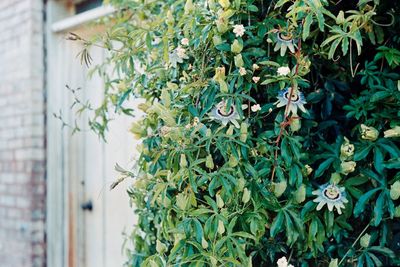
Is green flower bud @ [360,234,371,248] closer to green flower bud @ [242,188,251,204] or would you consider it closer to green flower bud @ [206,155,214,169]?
green flower bud @ [242,188,251,204]

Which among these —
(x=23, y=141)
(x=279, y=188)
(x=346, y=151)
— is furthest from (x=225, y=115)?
(x=23, y=141)

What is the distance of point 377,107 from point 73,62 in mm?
2011

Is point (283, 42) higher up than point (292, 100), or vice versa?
point (283, 42)

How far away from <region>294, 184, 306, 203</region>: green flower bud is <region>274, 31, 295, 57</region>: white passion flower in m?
0.42

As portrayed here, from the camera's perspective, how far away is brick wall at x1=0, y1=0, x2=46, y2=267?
2.94m

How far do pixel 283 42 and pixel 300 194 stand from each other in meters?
0.47

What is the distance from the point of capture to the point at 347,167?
4.89ft

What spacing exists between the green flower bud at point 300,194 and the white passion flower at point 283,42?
415mm

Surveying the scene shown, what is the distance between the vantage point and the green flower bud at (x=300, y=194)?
1477mm

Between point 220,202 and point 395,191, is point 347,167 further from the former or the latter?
point 220,202

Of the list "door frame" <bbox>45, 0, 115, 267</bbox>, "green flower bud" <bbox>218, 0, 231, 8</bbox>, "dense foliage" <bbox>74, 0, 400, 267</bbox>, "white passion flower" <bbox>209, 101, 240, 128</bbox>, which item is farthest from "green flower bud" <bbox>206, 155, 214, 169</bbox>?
"door frame" <bbox>45, 0, 115, 267</bbox>

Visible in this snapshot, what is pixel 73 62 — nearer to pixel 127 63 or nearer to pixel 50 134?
pixel 50 134

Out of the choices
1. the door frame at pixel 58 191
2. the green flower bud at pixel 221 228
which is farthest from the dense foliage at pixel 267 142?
the door frame at pixel 58 191

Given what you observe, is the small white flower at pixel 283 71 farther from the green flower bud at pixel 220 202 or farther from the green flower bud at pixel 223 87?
the green flower bud at pixel 220 202
